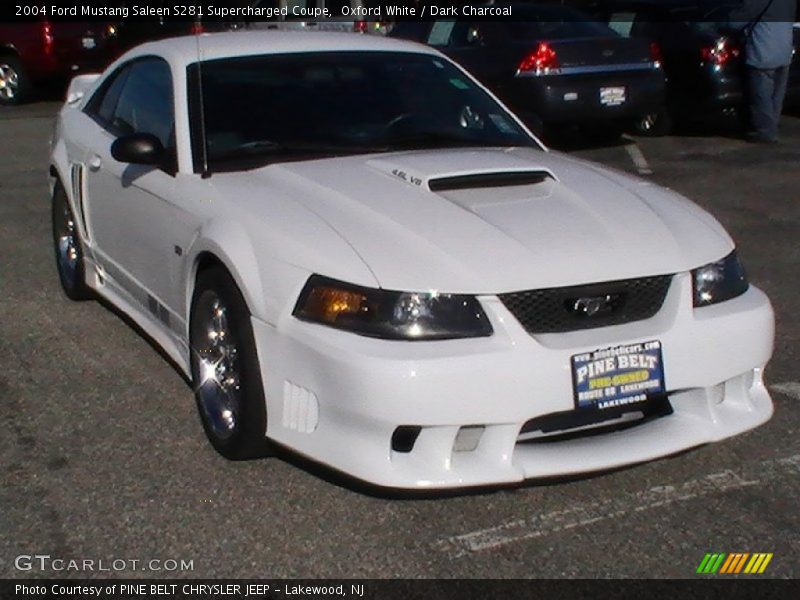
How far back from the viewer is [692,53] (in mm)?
13125

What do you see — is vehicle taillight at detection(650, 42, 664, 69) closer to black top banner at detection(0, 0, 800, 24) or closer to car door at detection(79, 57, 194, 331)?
black top banner at detection(0, 0, 800, 24)

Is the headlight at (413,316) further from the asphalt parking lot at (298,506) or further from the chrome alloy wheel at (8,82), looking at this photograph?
the chrome alloy wheel at (8,82)

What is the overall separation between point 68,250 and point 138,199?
5.30 ft

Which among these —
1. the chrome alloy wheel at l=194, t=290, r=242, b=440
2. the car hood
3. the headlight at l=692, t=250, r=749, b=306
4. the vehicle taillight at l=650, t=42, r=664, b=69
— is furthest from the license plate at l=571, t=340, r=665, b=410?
the vehicle taillight at l=650, t=42, r=664, b=69

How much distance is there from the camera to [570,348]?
3898 millimetres

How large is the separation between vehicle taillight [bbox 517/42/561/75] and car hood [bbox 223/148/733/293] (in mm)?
7076

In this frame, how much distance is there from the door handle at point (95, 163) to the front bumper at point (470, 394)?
2034mm

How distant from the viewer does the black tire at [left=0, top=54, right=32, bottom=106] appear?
1817 centimetres

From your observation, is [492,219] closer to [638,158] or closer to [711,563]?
[711,563]

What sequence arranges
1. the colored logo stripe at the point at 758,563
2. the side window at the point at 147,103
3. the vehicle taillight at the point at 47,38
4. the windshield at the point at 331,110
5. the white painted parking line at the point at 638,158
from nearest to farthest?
the colored logo stripe at the point at 758,563 → the windshield at the point at 331,110 → the side window at the point at 147,103 → the white painted parking line at the point at 638,158 → the vehicle taillight at the point at 47,38

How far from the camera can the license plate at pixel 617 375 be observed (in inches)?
154

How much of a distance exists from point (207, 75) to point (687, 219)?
2.09 meters
